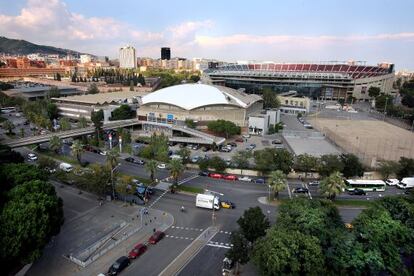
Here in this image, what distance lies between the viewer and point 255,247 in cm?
2388

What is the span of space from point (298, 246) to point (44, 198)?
21387 mm

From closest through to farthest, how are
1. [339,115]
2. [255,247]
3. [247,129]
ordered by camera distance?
[255,247], [247,129], [339,115]

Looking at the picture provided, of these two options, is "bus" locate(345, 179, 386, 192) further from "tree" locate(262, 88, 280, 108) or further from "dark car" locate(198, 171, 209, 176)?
"tree" locate(262, 88, 280, 108)

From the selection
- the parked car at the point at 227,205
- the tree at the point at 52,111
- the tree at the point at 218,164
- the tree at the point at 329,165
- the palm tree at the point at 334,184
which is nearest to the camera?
the palm tree at the point at 334,184

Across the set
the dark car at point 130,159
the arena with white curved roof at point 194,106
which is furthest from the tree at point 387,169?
the dark car at point 130,159

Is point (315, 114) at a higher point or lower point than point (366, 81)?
lower

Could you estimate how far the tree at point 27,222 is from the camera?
76.8ft

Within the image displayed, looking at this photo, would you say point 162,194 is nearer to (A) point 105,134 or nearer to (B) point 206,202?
(B) point 206,202

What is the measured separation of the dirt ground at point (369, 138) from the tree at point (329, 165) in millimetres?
9244

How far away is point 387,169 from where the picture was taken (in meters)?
46.5

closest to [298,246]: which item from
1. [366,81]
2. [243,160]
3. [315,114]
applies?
[243,160]

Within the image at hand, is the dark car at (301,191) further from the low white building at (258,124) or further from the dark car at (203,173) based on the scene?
the low white building at (258,124)

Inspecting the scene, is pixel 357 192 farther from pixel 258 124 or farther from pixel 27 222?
pixel 27 222

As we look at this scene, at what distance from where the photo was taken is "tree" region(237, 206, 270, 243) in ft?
89.3
